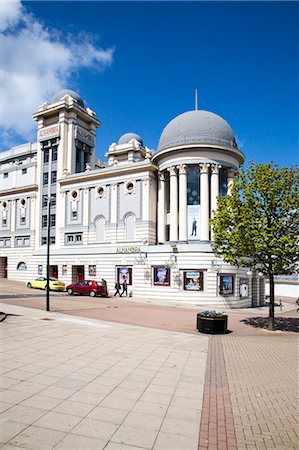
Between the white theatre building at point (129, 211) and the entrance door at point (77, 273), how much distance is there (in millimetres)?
126

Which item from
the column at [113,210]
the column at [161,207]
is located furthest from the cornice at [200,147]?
the column at [113,210]

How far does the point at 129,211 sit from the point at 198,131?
11.8 meters

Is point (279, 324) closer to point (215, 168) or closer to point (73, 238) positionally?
point (215, 168)

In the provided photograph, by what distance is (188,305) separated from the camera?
104 ft

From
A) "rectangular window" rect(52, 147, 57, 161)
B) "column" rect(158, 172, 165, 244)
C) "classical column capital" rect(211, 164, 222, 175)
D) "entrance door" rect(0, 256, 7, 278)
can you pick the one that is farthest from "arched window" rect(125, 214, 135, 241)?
"entrance door" rect(0, 256, 7, 278)

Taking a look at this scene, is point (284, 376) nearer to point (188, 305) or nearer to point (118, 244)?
point (188, 305)

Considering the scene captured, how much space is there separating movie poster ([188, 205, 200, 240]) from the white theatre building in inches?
4.1

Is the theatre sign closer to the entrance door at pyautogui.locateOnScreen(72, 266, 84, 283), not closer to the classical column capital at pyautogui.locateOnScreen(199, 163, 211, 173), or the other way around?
the entrance door at pyautogui.locateOnScreen(72, 266, 84, 283)

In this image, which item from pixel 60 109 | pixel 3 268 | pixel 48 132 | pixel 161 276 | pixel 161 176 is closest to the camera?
pixel 161 276

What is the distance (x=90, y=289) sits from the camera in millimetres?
33438

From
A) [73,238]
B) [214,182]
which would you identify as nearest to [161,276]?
[214,182]

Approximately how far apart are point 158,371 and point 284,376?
11.6 feet

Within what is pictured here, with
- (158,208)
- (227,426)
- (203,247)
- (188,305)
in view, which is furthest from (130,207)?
(227,426)

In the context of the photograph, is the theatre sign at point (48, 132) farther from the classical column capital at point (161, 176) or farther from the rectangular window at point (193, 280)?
the rectangular window at point (193, 280)
